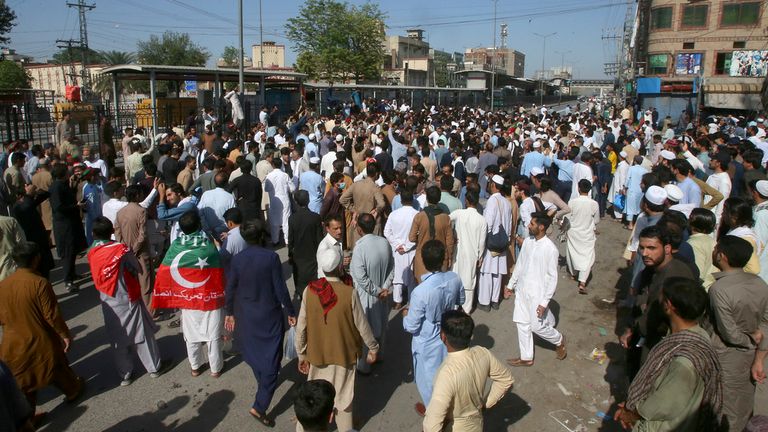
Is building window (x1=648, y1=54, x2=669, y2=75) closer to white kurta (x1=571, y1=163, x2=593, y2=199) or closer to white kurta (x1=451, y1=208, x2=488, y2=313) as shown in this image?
white kurta (x1=571, y1=163, x2=593, y2=199)

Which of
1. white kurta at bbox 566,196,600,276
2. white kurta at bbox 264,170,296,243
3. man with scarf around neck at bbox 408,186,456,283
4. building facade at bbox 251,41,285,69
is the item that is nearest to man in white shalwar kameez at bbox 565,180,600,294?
white kurta at bbox 566,196,600,276

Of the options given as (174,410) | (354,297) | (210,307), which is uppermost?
(354,297)

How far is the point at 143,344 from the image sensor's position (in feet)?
16.2

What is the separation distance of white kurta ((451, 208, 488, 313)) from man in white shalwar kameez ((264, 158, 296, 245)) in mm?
3375

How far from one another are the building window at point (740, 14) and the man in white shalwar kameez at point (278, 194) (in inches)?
1731

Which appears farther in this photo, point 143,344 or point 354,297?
point 143,344

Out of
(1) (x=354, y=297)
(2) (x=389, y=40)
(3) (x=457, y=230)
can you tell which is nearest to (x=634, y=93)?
(3) (x=457, y=230)

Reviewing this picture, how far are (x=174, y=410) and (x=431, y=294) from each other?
2.54 meters

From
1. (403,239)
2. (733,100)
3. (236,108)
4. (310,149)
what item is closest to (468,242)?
(403,239)

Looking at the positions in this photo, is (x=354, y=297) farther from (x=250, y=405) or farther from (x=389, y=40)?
(x=389, y=40)

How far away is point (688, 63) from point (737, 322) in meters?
45.6

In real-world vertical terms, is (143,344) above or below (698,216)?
below

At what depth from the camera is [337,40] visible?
4072 centimetres

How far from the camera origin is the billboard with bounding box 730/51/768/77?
37.4m
